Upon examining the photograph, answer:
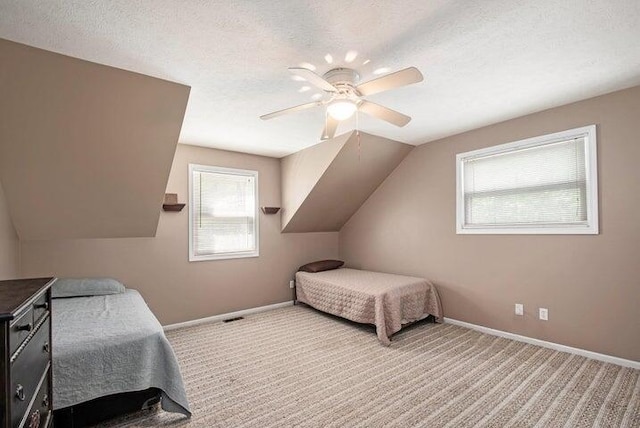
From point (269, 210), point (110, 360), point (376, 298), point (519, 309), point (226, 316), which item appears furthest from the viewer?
point (269, 210)

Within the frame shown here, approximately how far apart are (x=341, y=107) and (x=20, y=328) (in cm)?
203

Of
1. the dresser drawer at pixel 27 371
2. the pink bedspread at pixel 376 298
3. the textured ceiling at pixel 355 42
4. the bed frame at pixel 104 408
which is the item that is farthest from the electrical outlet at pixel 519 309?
the dresser drawer at pixel 27 371

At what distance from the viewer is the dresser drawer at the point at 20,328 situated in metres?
1.09

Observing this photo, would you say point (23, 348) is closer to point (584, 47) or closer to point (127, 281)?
point (127, 281)

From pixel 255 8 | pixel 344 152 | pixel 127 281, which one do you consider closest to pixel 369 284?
pixel 344 152

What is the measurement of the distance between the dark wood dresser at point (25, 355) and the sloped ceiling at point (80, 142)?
1.41 metres

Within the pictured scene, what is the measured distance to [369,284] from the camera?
400 centimetres

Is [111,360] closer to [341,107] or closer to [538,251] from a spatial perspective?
[341,107]

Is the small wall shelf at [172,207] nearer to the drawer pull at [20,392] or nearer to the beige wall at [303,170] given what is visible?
the beige wall at [303,170]

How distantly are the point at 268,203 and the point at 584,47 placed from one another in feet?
12.9

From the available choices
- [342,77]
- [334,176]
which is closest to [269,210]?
[334,176]

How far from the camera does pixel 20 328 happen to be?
46.4 inches

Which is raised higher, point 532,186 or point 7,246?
point 532,186

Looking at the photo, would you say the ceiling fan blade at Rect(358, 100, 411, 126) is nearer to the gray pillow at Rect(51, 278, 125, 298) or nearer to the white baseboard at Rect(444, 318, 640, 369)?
the white baseboard at Rect(444, 318, 640, 369)
